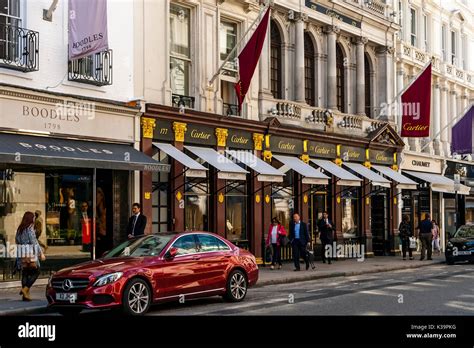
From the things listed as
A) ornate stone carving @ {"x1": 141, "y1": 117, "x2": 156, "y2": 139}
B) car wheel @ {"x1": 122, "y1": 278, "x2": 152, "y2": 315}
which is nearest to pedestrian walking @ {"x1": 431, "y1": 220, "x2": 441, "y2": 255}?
ornate stone carving @ {"x1": 141, "y1": 117, "x2": 156, "y2": 139}

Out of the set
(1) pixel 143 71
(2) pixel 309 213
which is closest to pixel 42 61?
(1) pixel 143 71

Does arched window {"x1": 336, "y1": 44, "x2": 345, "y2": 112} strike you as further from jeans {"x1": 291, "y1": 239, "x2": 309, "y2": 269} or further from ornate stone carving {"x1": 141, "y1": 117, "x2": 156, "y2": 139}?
ornate stone carving {"x1": 141, "y1": 117, "x2": 156, "y2": 139}

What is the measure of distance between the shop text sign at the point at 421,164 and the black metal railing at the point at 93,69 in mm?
19412

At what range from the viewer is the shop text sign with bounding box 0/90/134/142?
17.1m

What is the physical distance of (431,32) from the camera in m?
39.5

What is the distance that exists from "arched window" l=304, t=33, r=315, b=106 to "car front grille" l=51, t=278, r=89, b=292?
18654mm

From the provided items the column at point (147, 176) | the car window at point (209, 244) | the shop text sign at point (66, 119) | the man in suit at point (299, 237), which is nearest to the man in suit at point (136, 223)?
the column at point (147, 176)

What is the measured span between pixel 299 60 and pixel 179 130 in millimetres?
8270

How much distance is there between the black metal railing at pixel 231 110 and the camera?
24.9 m

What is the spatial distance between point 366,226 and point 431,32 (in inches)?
544

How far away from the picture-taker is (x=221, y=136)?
23.8 meters

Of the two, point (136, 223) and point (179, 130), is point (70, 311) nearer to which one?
point (136, 223)

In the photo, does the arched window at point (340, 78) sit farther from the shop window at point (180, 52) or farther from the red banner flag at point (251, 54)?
the shop window at point (180, 52)

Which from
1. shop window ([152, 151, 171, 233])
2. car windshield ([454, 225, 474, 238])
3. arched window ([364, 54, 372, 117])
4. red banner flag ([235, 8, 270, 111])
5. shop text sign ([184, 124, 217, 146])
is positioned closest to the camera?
shop window ([152, 151, 171, 233])
